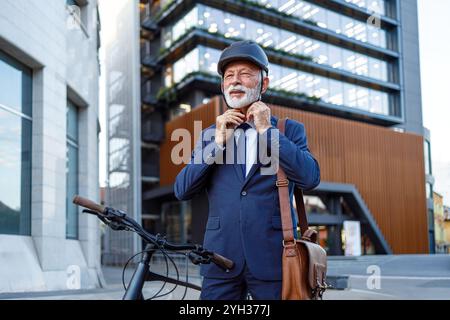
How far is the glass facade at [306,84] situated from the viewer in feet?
105

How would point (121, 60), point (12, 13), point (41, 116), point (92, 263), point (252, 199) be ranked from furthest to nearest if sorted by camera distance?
point (121, 60), point (92, 263), point (41, 116), point (12, 13), point (252, 199)

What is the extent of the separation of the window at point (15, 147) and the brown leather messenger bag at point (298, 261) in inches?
347

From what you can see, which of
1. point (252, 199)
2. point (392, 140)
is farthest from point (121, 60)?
point (252, 199)

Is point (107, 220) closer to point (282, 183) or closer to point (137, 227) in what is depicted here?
→ point (137, 227)

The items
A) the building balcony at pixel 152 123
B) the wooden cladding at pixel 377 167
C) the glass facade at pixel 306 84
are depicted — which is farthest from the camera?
the building balcony at pixel 152 123

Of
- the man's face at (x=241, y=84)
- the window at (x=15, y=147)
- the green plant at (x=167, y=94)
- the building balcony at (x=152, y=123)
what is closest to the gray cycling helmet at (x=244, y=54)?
the man's face at (x=241, y=84)

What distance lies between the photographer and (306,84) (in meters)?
36.2

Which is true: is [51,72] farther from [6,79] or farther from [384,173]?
[384,173]

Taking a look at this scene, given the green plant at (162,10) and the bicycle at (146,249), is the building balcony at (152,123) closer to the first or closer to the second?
the green plant at (162,10)

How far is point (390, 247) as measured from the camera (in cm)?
3200

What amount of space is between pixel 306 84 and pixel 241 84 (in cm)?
3505

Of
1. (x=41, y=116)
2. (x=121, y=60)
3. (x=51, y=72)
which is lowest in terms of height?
(x=41, y=116)
